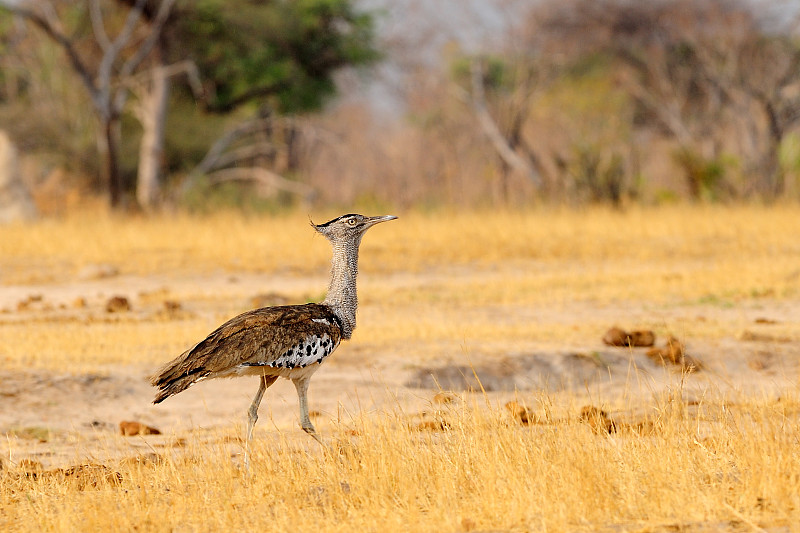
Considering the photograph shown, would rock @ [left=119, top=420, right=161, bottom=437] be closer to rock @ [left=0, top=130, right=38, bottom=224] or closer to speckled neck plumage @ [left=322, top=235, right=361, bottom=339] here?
speckled neck plumage @ [left=322, top=235, right=361, bottom=339]

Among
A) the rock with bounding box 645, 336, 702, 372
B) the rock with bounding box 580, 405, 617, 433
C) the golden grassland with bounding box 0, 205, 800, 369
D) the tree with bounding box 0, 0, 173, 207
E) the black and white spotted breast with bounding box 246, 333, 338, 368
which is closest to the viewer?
the black and white spotted breast with bounding box 246, 333, 338, 368

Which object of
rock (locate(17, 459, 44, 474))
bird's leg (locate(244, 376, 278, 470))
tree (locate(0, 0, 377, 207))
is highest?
tree (locate(0, 0, 377, 207))

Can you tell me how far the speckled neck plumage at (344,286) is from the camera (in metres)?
5.38

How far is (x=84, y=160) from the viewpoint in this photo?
24.0m

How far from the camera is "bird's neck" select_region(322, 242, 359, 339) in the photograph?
5375 mm

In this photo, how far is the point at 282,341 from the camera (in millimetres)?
4926

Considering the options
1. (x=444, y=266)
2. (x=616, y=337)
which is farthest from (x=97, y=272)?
(x=616, y=337)

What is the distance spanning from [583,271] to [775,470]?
8.46 m

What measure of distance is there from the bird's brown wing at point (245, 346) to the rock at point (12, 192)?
45.3 feet

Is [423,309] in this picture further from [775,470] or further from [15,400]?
[775,470]

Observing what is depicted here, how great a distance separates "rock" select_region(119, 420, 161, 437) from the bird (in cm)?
85

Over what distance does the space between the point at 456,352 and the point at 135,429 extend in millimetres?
2691

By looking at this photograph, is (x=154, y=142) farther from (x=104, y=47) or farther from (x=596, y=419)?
(x=596, y=419)

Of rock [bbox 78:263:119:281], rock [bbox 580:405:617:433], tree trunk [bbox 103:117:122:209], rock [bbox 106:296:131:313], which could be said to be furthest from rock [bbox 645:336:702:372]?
tree trunk [bbox 103:117:122:209]
